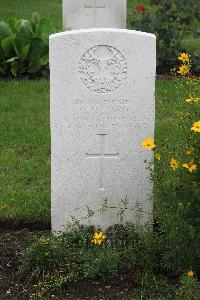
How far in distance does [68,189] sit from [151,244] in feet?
2.26

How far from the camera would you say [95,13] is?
983cm

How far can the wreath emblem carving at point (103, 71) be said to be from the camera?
4.51 m

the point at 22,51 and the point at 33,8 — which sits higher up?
the point at 33,8

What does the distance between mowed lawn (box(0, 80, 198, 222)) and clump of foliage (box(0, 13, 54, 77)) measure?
266mm

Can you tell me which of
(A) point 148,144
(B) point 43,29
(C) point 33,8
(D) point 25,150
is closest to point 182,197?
(A) point 148,144

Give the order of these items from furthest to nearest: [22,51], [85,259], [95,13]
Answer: [95,13] < [22,51] < [85,259]

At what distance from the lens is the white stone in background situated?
9.77 meters

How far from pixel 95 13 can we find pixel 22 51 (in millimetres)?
1571

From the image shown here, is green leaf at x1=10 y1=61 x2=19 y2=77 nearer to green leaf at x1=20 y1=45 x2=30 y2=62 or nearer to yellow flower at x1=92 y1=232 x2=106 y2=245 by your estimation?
green leaf at x1=20 y1=45 x2=30 y2=62

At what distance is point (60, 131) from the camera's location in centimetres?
461

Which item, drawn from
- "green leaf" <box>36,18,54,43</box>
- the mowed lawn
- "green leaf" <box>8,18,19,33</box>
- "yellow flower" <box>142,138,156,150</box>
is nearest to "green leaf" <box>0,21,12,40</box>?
"green leaf" <box>8,18,19,33</box>

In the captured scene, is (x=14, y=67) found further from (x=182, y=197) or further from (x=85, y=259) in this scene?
(x=182, y=197)

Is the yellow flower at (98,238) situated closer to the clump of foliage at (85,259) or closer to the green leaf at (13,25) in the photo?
the clump of foliage at (85,259)

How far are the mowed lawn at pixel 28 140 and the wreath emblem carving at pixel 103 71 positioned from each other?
43 centimetres
